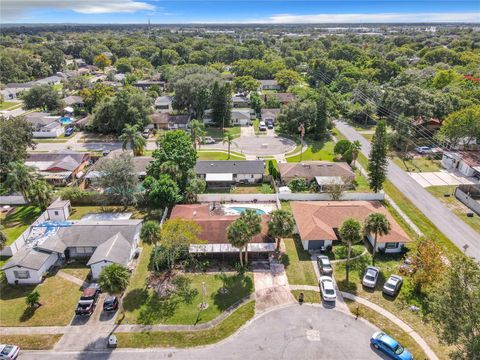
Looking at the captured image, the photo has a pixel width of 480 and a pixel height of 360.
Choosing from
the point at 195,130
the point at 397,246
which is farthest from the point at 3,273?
the point at 397,246

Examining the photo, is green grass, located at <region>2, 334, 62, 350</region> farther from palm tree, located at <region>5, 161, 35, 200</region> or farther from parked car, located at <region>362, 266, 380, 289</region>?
parked car, located at <region>362, 266, 380, 289</region>

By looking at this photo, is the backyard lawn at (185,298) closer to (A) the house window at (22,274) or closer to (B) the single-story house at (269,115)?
(A) the house window at (22,274)

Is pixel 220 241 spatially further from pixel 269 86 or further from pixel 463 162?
pixel 269 86

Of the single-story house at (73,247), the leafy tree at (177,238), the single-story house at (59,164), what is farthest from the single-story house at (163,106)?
the leafy tree at (177,238)

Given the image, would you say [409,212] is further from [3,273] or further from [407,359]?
→ [3,273]

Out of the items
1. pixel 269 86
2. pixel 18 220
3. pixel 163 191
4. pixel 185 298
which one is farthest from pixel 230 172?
pixel 269 86
